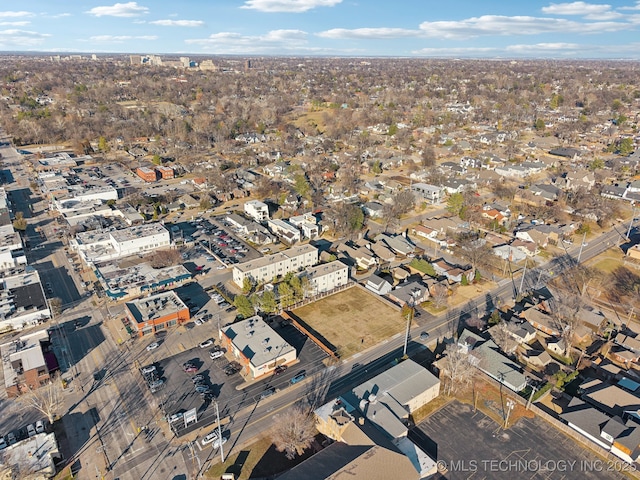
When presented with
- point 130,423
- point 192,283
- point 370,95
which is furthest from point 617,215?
point 370,95

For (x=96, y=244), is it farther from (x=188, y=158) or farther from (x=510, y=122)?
(x=510, y=122)

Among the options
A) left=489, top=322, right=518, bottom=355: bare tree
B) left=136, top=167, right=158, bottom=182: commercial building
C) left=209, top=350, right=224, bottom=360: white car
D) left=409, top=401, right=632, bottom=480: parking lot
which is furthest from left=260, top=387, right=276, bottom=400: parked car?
left=136, top=167, right=158, bottom=182: commercial building

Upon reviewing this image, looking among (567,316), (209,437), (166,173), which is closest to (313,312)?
(209,437)

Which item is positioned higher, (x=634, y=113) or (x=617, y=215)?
(x=634, y=113)

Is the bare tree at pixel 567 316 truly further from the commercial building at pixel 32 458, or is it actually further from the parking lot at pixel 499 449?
the commercial building at pixel 32 458

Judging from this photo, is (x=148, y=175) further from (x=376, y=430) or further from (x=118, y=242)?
(x=376, y=430)

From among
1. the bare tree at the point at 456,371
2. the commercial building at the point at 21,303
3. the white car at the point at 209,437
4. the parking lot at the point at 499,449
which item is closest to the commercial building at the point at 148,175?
the commercial building at the point at 21,303

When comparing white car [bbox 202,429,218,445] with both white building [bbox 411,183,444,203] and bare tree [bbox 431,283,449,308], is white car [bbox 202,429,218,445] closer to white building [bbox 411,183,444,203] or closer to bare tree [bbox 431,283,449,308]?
bare tree [bbox 431,283,449,308]
